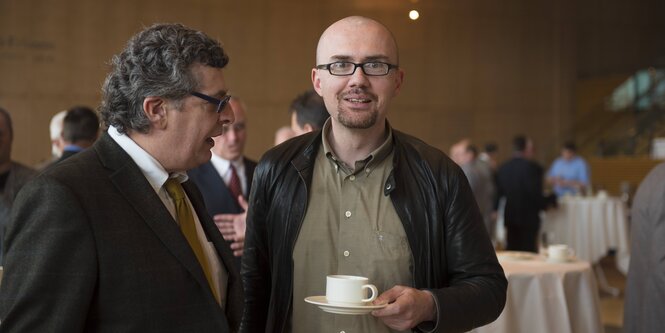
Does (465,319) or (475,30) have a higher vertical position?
(475,30)

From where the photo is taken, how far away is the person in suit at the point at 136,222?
1546mm

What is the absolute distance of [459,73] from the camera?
49.8 ft

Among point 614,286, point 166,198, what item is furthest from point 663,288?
point 614,286

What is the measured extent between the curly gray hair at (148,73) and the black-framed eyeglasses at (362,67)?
16.6 inches

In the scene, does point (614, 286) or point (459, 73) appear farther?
point (459, 73)

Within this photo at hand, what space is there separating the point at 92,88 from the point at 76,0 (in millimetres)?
1264

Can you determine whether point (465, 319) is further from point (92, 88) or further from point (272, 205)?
point (92, 88)

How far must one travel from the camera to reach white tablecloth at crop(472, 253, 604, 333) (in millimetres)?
4125

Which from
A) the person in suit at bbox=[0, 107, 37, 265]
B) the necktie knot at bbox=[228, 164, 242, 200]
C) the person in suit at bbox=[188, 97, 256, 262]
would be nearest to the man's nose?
the person in suit at bbox=[188, 97, 256, 262]

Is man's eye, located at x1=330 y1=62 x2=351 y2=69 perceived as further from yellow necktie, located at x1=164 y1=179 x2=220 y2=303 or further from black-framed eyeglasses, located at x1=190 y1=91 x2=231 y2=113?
yellow necktie, located at x1=164 y1=179 x2=220 y2=303

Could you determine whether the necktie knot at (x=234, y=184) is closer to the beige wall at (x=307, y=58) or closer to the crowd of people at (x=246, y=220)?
the crowd of people at (x=246, y=220)

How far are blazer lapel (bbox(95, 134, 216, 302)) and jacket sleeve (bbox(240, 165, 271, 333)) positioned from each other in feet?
1.80

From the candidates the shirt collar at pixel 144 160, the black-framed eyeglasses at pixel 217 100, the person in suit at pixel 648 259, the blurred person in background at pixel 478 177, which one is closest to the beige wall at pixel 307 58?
the blurred person in background at pixel 478 177

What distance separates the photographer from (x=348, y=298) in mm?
1846
